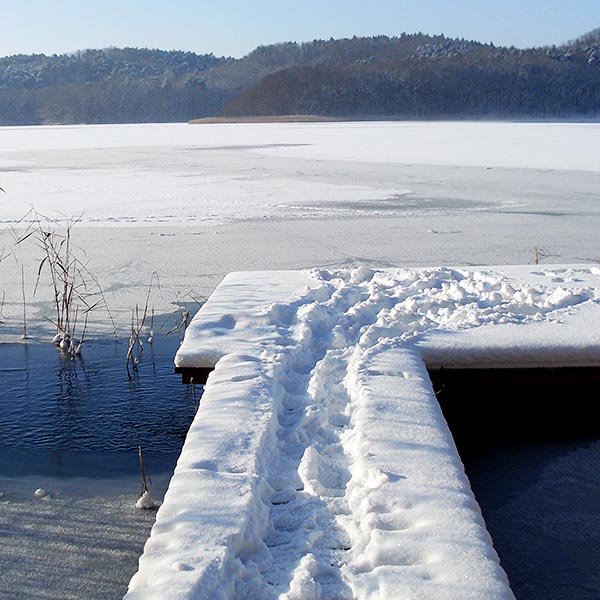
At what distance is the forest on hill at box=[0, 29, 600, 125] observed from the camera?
6900 cm

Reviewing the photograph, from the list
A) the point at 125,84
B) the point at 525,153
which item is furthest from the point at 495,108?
the point at 525,153

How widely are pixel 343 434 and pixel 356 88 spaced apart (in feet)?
234

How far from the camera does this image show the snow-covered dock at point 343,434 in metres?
1.87

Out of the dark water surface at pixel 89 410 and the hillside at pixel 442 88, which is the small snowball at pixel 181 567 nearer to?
the dark water surface at pixel 89 410

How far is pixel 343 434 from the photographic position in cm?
271

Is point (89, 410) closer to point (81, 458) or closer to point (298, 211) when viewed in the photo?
point (81, 458)

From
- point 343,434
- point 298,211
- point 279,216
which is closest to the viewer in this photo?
point 343,434

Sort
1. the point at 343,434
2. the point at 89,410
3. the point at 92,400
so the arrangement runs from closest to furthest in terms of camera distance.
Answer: the point at 343,434 < the point at 89,410 < the point at 92,400

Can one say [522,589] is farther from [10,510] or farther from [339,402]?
[10,510]

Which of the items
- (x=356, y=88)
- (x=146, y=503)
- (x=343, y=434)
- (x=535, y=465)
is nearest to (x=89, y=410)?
(x=146, y=503)

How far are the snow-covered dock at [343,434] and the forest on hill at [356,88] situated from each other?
61.7 meters

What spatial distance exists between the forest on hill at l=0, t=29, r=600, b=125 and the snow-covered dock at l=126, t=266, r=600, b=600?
202ft

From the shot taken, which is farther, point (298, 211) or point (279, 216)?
point (298, 211)

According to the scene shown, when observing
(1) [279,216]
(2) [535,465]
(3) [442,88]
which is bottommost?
(2) [535,465]
